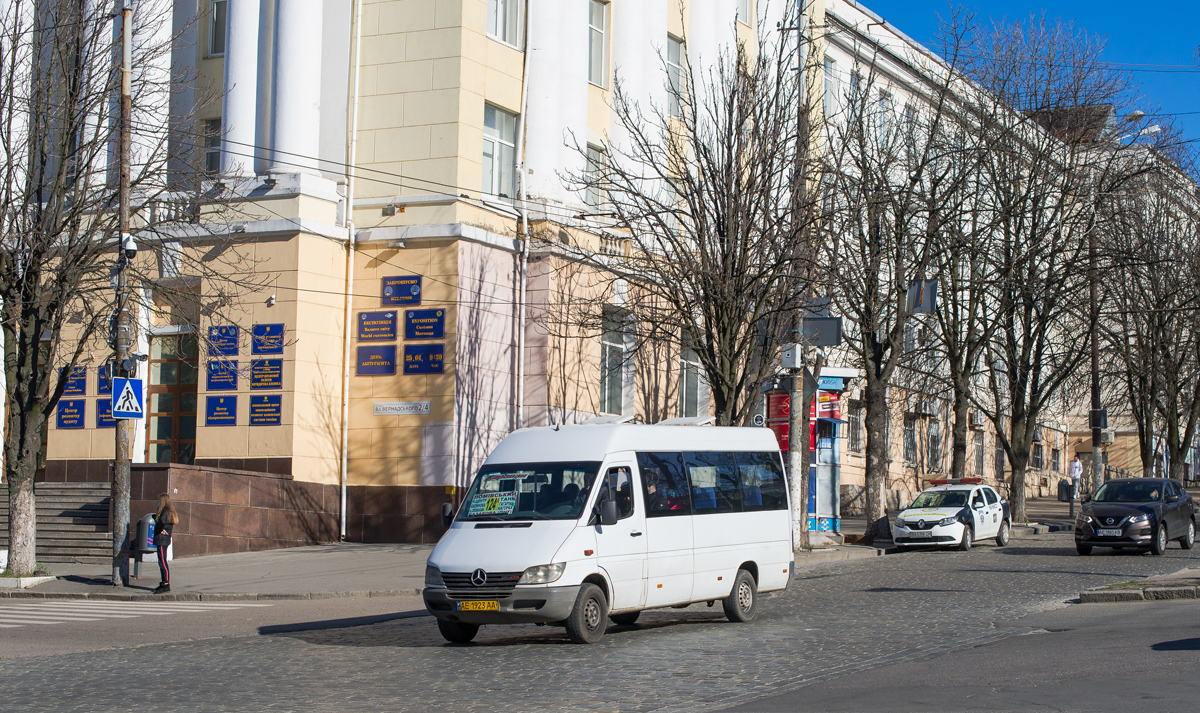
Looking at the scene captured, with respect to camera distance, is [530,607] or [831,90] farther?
[831,90]

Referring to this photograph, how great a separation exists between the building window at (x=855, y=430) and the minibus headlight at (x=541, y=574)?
33783mm

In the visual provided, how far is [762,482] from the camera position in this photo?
52.6ft

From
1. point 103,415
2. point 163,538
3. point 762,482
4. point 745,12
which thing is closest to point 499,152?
point 103,415

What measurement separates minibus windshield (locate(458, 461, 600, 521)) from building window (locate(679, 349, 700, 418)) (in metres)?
21.8

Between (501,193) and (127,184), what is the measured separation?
1026cm

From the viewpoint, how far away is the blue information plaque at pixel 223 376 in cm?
2814

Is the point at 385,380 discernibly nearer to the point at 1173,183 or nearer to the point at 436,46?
the point at 436,46

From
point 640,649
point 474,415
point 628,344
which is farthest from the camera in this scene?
point 628,344

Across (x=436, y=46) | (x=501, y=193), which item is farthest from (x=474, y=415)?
(x=436, y=46)

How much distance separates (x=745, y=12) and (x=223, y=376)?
20.7m

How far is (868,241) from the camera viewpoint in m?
30.6

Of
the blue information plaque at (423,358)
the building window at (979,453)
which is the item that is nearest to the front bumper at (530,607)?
the blue information plaque at (423,358)

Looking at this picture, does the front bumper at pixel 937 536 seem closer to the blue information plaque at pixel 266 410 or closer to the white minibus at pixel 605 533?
the white minibus at pixel 605 533

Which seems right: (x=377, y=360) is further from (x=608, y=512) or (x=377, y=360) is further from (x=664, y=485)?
(x=608, y=512)
